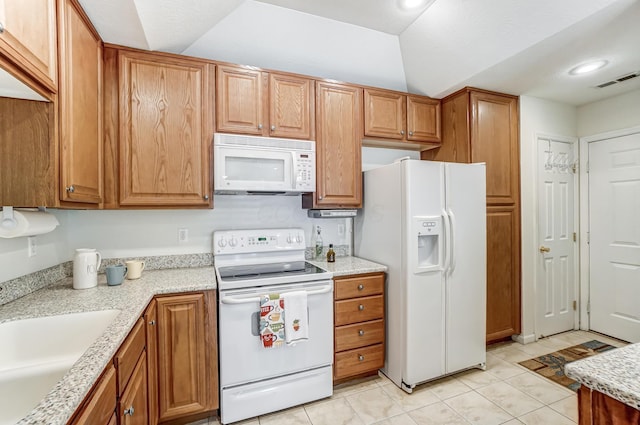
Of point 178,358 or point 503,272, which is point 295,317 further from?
point 503,272

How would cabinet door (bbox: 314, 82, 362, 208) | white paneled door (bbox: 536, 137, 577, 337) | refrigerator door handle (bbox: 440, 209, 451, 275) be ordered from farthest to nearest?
white paneled door (bbox: 536, 137, 577, 337), cabinet door (bbox: 314, 82, 362, 208), refrigerator door handle (bbox: 440, 209, 451, 275)

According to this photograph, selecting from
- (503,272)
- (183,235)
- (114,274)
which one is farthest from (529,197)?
(114,274)

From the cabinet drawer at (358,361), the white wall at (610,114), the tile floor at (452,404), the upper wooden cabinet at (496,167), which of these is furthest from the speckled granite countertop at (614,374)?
the white wall at (610,114)

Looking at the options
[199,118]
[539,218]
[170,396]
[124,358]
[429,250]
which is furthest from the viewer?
[539,218]

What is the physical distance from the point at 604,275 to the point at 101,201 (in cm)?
450

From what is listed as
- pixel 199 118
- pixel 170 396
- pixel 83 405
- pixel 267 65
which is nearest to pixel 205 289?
pixel 170 396

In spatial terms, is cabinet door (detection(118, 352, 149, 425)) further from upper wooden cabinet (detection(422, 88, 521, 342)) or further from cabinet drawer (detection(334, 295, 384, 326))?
upper wooden cabinet (detection(422, 88, 521, 342))

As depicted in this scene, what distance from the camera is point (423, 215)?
2.22m

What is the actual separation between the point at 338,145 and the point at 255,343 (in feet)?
5.23

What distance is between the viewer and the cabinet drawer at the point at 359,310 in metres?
2.21

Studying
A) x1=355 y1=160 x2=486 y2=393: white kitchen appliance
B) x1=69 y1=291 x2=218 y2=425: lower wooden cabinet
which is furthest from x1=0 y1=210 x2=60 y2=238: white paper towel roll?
x1=355 y1=160 x2=486 y2=393: white kitchen appliance

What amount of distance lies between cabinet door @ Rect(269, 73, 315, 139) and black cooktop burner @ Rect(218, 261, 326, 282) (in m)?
1.01

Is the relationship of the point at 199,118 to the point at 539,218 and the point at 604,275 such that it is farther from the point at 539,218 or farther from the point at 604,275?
the point at 604,275

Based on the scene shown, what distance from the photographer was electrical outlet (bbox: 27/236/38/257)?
1.68 metres
